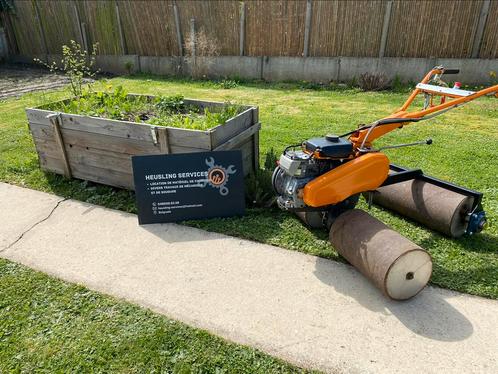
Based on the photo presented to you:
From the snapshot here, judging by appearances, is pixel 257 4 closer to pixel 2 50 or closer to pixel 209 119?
pixel 209 119

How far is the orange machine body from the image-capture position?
2859mm

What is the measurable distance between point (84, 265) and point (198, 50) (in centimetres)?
933

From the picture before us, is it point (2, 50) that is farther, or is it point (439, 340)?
point (2, 50)

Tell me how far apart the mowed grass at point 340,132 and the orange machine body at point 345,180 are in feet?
1.94

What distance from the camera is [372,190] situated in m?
3.18

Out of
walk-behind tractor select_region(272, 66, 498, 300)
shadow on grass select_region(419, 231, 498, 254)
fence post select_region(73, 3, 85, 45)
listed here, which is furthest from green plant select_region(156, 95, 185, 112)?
fence post select_region(73, 3, 85, 45)

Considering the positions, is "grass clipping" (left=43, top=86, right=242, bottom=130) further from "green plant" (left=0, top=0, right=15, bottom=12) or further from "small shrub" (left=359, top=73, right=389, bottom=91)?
"green plant" (left=0, top=0, right=15, bottom=12)

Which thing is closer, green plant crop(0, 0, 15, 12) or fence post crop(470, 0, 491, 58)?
fence post crop(470, 0, 491, 58)

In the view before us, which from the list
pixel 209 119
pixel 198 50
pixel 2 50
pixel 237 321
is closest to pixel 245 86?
pixel 198 50

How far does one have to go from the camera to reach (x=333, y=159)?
116 inches

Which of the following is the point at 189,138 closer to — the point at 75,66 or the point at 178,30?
the point at 75,66

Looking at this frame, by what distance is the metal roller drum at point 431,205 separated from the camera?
3.29 metres

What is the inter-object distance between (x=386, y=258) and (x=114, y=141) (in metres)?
2.98

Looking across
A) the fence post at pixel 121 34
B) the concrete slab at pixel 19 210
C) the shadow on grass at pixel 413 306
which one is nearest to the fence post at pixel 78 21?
the fence post at pixel 121 34
